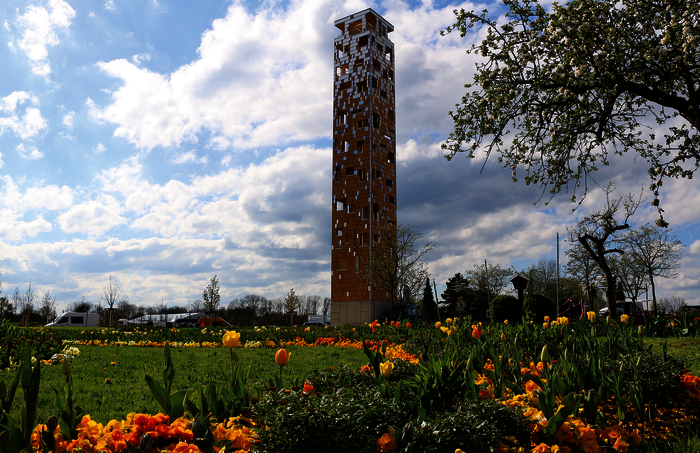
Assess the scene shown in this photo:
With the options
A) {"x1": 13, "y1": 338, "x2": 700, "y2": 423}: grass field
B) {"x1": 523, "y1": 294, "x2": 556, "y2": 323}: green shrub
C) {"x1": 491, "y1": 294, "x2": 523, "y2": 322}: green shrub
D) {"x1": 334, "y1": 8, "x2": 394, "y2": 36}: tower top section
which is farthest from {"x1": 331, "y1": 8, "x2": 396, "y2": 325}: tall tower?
{"x1": 13, "y1": 338, "x2": 700, "y2": 423}: grass field

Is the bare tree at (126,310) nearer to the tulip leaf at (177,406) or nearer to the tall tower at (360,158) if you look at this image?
the tall tower at (360,158)

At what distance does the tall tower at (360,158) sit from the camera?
3584 centimetres

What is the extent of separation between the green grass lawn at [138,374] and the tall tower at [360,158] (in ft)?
80.4

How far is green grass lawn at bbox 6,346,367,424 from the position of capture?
5.16 meters

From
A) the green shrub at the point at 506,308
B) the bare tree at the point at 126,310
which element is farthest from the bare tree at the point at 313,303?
the green shrub at the point at 506,308

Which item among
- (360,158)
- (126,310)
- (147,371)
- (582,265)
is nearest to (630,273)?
(582,265)

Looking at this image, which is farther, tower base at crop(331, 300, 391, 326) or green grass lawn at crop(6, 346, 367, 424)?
tower base at crop(331, 300, 391, 326)

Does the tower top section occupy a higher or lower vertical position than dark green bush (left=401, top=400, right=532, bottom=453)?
higher

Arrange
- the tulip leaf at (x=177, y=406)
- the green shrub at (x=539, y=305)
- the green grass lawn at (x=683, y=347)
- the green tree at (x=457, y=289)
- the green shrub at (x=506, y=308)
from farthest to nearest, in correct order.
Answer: the green tree at (x=457, y=289)
the green shrub at (x=506, y=308)
the green shrub at (x=539, y=305)
the green grass lawn at (x=683, y=347)
the tulip leaf at (x=177, y=406)

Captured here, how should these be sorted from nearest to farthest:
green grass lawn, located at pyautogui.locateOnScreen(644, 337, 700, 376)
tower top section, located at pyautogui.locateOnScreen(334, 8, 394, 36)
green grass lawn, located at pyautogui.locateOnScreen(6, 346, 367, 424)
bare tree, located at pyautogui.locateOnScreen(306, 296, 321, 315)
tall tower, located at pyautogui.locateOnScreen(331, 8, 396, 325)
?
green grass lawn, located at pyautogui.locateOnScreen(6, 346, 367, 424)
green grass lawn, located at pyautogui.locateOnScreen(644, 337, 700, 376)
tall tower, located at pyautogui.locateOnScreen(331, 8, 396, 325)
tower top section, located at pyautogui.locateOnScreen(334, 8, 394, 36)
bare tree, located at pyautogui.locateOnScreen(306, 296, 321, 315)

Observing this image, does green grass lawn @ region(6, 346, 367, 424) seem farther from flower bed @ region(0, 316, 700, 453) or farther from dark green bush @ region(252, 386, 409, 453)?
dark green bush @ region(252, 386, 409, 453)

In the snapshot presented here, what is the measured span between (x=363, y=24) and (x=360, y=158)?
1240 cm

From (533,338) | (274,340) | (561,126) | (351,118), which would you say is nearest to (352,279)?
(351,118)

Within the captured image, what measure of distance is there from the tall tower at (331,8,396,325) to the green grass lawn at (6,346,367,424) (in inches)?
965
